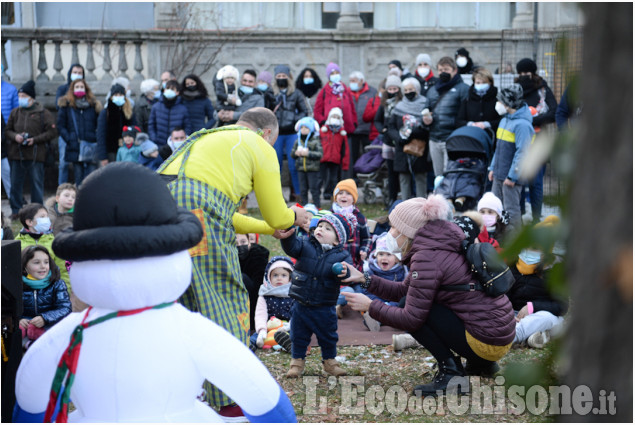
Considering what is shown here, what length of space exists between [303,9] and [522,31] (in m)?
6.05

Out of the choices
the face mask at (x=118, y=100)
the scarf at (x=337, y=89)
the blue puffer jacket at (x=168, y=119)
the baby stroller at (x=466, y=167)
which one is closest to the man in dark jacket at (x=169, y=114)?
the blue puffer jacket at (x=168, y=119)

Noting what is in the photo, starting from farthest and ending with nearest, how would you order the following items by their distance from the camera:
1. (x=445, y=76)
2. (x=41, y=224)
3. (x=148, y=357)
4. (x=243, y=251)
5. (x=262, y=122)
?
(x=445, y=76)
(x=41, y=224)
(x=243, y=251)
(x=262, y=122)
(x=148, y=357)

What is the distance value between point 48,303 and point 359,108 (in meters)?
8.11

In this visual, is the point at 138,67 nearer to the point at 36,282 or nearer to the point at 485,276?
the point at 36,282

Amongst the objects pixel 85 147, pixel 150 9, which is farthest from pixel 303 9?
pixel 85 147

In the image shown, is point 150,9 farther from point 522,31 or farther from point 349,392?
point 349,392

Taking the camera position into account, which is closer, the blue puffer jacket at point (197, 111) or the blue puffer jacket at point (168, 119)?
the blue puffer jacket at point (168, 119)

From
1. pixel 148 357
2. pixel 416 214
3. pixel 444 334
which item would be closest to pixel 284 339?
pixel 444 334

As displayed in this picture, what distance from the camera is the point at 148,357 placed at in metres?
3.11

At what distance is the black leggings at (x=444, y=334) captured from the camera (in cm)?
516

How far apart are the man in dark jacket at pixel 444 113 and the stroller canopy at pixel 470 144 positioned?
950 mm

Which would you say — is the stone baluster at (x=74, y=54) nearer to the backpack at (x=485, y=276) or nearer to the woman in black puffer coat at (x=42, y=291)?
the woman in black puffer coat at (x=42, y=291)

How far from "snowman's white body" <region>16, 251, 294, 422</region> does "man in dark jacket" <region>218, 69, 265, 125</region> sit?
8697 millimetres

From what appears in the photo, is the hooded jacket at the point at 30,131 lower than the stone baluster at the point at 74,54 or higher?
lower
